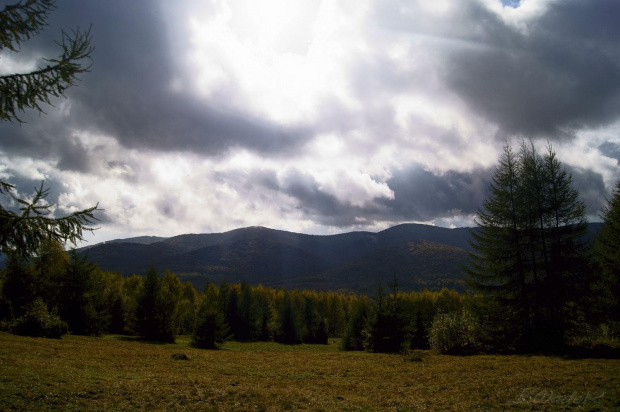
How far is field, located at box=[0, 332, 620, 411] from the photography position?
1196 cm

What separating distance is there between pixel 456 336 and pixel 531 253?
417 inches

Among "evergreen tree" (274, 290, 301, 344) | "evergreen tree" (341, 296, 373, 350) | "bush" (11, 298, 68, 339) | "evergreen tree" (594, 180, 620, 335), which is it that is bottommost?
"evergreen tree" (274, 290, 301, 344)

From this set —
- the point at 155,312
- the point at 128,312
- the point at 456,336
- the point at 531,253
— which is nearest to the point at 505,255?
the point at 531,253

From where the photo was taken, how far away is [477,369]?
20453 millimetres

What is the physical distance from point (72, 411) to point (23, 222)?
Answer: 6.21m

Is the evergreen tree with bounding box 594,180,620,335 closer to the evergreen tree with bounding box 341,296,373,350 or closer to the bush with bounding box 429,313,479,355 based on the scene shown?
the bush with bounding box 429,313,479,355

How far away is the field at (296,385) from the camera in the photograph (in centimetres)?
1196

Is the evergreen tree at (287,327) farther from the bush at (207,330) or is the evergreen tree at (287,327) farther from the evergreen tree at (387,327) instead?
the evergreen tree at (387,327)

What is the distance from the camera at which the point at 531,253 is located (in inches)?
1184

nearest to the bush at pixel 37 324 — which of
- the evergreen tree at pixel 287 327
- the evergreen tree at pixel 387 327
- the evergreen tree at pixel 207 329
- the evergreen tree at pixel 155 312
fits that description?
the evergreen tree at pixel 155 312

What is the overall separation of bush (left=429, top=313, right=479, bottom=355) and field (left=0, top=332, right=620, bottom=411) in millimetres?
8191

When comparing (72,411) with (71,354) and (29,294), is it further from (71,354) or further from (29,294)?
(29,294)

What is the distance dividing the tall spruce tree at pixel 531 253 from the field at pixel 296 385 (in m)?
6.64

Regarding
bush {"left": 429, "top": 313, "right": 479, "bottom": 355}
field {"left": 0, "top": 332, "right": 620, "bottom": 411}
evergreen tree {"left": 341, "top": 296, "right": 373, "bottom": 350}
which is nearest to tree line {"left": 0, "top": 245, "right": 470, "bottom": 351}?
evergreen tree {"left": 341, "top": 296, "right": 373, "bottom": 350}
